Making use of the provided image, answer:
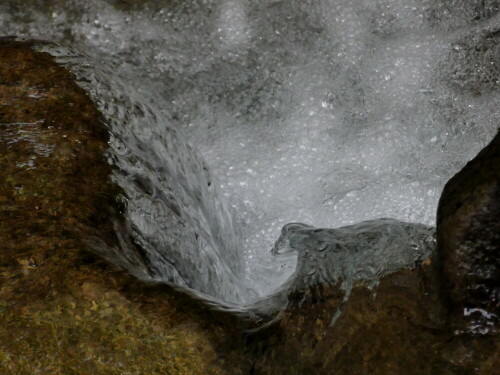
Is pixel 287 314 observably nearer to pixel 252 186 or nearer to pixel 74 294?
pixel 74 294

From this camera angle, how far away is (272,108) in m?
3.31

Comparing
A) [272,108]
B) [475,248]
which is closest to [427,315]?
[475,248]

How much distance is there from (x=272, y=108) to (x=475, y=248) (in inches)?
74.8

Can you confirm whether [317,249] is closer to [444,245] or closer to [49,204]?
[444,245]

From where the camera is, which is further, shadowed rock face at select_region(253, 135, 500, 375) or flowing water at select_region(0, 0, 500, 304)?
flowing water at select_region(0, 0, 500, 304)

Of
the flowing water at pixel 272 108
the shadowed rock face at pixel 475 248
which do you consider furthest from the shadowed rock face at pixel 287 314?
the flowing water at pixel 272 108

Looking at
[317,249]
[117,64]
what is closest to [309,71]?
[117,64]

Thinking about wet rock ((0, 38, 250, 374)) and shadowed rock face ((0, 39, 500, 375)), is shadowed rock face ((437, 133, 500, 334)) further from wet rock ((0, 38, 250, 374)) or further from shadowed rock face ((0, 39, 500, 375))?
wet rock ((0, 38, 250, 374))

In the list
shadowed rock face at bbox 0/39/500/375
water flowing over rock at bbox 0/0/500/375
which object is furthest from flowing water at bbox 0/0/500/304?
shadowed rock face at bbox 0/39/500/375

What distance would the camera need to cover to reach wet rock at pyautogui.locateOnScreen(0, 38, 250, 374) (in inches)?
57.4

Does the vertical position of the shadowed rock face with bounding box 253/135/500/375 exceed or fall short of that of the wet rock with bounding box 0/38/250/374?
it falls short

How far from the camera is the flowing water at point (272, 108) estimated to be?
2.34m

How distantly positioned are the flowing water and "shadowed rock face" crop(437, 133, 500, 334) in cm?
67

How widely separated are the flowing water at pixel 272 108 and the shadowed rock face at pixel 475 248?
0.67 meters
